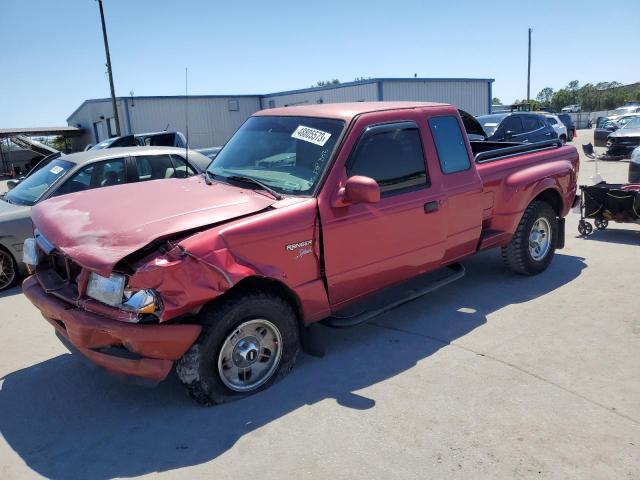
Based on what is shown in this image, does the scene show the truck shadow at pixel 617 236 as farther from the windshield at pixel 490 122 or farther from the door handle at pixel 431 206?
the windshield at pixel 490 122

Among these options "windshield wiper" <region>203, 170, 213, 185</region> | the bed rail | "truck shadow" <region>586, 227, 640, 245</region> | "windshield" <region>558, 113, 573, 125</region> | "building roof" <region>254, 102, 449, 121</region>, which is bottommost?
"truck shadow" <region>586, 227, 640, 245</region>

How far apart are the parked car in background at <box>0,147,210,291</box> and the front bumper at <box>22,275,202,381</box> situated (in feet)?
12.2

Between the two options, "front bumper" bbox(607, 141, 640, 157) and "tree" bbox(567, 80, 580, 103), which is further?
"tree" bbox(567, 80, 580, 103)

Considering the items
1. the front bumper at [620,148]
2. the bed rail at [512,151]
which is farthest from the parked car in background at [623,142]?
the bed rail at [512,151]

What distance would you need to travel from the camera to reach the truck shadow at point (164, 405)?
309 centimetres

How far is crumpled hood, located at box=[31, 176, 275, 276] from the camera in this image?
3.16 metres

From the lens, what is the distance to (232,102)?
3459 cm

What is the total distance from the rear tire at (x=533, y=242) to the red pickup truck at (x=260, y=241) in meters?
0.77

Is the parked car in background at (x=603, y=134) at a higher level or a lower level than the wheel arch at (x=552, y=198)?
lower

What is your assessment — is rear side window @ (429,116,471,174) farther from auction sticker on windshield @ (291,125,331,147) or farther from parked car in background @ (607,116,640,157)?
parked car in background @ (607,116,640,157)

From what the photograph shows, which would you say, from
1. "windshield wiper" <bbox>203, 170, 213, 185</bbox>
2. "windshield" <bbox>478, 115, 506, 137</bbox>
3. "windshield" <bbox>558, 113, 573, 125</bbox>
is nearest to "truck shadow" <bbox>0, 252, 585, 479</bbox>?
"windshield wiper" <bbox>203, 170, 213, 185</bbox>

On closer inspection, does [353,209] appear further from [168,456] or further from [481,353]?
[168,456]

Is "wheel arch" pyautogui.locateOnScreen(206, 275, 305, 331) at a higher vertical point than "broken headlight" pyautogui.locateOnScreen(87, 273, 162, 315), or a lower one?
lower

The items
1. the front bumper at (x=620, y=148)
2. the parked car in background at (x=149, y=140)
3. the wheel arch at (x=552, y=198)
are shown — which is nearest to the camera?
the wheel arch at (x=552, y=198)
